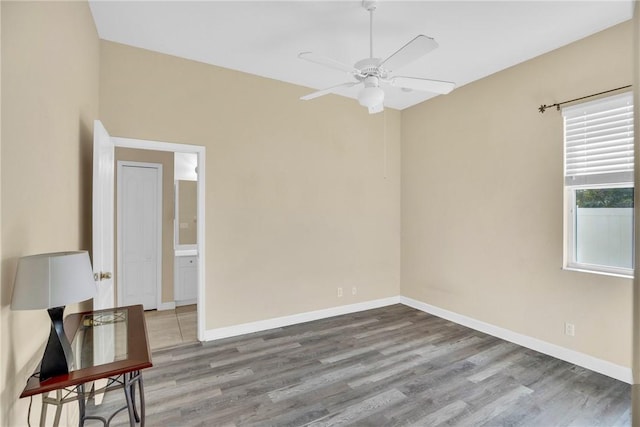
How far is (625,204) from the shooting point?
2666mm

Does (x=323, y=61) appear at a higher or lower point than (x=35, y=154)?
higher

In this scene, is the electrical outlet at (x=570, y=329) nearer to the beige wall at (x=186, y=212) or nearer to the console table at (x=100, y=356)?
the console table at (x=100, y=356)

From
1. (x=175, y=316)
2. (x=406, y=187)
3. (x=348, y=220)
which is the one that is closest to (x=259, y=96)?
(x=348, y=220)

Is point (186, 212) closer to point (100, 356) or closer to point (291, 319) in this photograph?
point (291, 319)

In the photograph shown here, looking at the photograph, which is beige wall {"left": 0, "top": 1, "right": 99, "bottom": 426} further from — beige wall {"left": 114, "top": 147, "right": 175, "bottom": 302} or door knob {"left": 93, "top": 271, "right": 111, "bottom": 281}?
beige wall {"left": 114, "top": 147, "right": 175, "bottom": 302}

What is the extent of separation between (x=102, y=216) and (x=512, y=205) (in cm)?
391

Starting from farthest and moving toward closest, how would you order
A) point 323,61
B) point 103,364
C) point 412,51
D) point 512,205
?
point 512,205
point 323,61
point 412,51
point 103,364

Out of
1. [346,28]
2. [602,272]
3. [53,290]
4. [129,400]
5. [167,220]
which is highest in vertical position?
[346,28]

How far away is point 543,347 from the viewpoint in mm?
3117

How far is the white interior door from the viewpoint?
214cm

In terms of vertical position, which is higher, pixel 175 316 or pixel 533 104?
pixel 533 104

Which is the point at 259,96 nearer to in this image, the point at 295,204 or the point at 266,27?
the point at 266,27

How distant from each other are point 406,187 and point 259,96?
8.36ft

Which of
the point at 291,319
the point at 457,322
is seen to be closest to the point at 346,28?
the point at 291,319
